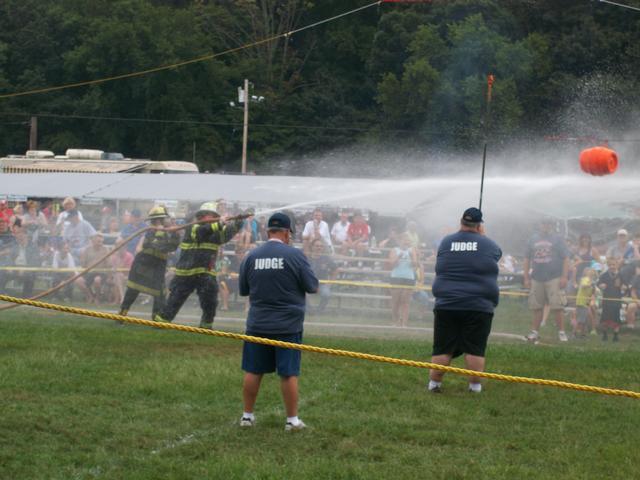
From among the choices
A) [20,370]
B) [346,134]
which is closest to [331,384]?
[20,370]

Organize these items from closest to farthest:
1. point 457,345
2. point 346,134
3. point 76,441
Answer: point 76,441, point 457,345, point 346,134

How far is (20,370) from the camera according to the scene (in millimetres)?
9945

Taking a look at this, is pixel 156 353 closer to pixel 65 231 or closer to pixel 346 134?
pixel 65 231

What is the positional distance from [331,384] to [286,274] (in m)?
2.17

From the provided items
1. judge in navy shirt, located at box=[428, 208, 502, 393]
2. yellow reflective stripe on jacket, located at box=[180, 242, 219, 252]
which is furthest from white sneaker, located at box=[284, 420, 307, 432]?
yellow reflective stripe on jacket, located at box=[180, 242, 219, 252]

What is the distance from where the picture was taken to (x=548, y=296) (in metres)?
15.1

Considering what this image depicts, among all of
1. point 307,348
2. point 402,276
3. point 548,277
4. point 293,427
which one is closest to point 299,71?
point 402,276

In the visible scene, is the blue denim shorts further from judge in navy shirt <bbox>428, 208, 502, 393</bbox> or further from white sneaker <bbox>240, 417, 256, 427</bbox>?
judge in navy shirt <bbox>428, 208, 502, 393</bbox>

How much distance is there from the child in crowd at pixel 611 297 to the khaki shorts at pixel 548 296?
876mm

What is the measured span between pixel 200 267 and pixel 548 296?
4.90 metres

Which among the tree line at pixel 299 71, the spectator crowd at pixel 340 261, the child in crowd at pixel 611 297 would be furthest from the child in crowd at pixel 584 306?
the tree line at pixel 299 71

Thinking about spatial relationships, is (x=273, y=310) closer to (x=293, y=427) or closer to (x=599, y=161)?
(x=293, y=427)

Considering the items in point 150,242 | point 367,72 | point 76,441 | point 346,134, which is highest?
point 367,72

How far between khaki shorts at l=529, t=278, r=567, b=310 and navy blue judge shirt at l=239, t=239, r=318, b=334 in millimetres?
7646
